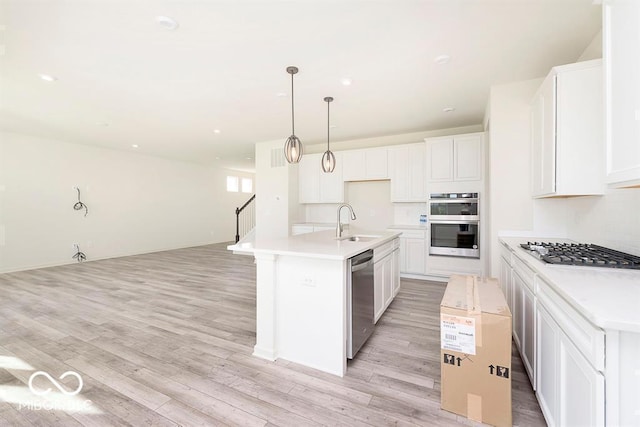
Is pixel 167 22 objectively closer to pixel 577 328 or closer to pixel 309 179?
pixel 577 328

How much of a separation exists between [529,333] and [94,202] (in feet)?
28.0

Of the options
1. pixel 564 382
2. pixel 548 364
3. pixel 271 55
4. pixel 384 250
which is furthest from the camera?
pixel 384 250

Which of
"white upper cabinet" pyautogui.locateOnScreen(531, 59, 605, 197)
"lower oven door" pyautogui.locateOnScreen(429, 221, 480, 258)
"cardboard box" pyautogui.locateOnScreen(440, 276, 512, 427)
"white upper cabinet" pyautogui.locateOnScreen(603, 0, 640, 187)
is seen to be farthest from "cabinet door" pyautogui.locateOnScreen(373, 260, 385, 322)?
"lower oven door" pyautogui.locateOnScreen(429, 221, 480, 258)

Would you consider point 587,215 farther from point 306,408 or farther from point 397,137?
point 397,137

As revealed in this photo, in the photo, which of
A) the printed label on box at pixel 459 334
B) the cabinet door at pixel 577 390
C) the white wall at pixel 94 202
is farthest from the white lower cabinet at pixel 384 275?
the white wall at pixel 94 202

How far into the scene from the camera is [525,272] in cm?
200

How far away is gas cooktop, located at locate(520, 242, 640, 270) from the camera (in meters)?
1.58

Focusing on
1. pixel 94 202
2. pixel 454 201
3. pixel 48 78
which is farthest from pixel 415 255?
pixel 94 202

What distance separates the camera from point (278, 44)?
248 cm

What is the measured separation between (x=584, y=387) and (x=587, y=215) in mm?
2173

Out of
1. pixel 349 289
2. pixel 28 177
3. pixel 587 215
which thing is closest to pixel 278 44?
pixel 349 289

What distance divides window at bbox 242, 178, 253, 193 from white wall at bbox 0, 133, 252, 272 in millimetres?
1516

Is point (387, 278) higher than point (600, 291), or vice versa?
point (600, 291)

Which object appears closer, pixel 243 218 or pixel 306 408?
pixel 306 408
